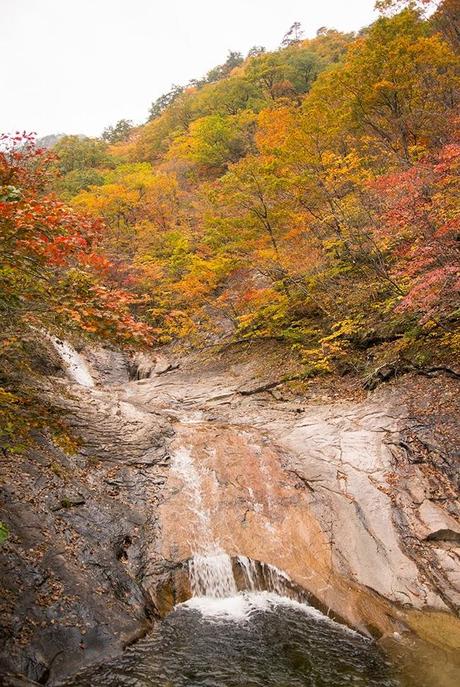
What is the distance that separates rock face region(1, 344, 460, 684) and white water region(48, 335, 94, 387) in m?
5.01

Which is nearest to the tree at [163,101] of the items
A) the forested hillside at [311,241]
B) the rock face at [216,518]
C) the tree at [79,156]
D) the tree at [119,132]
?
the tree at [119,132]

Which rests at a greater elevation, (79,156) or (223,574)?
(79,156)

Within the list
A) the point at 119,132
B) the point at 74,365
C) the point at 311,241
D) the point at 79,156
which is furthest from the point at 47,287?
the point at 119,132

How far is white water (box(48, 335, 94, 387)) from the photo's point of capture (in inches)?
655

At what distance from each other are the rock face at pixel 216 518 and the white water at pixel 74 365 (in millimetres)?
5007

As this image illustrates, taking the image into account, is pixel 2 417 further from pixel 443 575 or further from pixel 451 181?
pixel 451 181

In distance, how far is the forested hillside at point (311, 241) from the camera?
18.8 feet

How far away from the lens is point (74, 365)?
1728 centimetres

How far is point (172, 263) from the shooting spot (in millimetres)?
17344

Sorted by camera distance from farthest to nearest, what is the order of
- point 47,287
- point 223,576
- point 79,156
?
point 79,156 → point 223,576 → point 47,287

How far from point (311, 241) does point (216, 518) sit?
8.92 m

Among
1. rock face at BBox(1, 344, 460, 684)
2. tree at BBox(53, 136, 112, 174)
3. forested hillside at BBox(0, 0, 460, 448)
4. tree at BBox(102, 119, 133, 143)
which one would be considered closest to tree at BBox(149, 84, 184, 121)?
tree at BBox(102, 119, 133, 143)

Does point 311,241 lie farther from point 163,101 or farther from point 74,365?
point 163,101

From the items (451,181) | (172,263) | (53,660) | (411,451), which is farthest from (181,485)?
(172,263)
